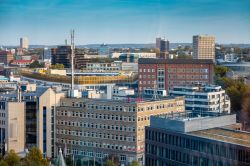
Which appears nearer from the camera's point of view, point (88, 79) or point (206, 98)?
point (206, 98)

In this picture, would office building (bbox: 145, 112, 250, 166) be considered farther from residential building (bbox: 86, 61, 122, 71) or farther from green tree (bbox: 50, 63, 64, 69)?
residential building (bbox: 86, 61, 122, 71)

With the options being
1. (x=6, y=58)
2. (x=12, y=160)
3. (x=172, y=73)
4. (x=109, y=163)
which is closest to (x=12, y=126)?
(x=12, y=160)

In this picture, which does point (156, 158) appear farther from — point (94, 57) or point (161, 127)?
point (94, 57)

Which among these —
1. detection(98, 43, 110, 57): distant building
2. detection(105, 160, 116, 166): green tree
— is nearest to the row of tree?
detection(105, 160, 116, 166): green tree

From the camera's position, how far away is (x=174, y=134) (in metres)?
5.39

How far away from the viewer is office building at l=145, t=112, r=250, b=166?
466 cm

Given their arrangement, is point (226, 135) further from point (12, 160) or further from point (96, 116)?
point (96, 116)

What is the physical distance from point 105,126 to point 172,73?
484 cm

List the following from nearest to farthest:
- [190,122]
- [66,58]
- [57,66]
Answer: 1. [190,122]
2. [57,66]
3. [66,58]

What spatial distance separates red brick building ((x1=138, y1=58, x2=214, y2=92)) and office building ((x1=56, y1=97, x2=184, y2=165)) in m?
4.03

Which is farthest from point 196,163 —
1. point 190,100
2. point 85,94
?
point 190,100

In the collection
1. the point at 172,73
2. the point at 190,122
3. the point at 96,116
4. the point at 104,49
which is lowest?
the point at 96,116

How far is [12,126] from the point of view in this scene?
701cm

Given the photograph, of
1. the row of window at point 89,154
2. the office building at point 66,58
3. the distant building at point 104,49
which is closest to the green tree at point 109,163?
the row of window at point 89,154
